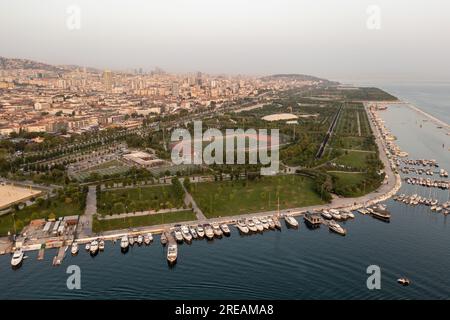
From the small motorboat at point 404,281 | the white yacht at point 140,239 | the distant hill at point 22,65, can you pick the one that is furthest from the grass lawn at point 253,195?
the distant hill at point 22,65

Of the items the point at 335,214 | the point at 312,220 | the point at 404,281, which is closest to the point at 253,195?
the point at 312,220

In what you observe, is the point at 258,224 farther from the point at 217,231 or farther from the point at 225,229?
the point at 217,231

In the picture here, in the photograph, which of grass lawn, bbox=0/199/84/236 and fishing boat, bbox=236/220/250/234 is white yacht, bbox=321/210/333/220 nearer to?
fishing boat, bbox=236/220/250/234

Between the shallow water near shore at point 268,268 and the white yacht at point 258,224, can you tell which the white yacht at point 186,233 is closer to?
the shallow water near shore at point 268,268

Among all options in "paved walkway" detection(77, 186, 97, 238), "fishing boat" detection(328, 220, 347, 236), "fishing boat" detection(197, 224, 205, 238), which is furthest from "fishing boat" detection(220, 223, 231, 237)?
"paved walkway" detection(77, 186, 97, 238)

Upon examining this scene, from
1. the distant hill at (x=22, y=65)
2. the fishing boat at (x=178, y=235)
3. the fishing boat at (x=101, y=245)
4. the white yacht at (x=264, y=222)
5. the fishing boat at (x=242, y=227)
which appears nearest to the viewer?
the fishing boat at (x=101, y=245)
